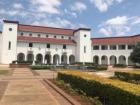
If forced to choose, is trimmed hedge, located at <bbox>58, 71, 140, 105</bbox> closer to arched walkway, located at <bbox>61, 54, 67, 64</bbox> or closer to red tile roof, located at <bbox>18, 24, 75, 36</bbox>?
arched walkway, located at <bbox>61, 54, 67, 64</bbox>

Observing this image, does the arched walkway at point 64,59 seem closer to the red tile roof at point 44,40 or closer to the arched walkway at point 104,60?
the red tile roof at point 44,40

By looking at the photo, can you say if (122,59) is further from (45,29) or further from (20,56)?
(20,56)

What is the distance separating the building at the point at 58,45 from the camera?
58.2m

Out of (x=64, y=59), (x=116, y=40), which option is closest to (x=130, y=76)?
(x=64, y=59)

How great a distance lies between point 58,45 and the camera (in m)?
64.2

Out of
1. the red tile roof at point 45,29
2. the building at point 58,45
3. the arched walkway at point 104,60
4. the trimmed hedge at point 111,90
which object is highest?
the red tile roof at point 45,29

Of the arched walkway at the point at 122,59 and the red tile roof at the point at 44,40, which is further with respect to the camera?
the arched walkway at the point at 122,59

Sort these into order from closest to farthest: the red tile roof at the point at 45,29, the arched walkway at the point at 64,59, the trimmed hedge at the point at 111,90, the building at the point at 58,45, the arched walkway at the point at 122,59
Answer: the trimmed hedge at the point at 111,90, the building at the point at 58,45, the red tile roof at the point at 45,29, the arched walkway at the point at 64,59, the arched walkway at the point at 122,59

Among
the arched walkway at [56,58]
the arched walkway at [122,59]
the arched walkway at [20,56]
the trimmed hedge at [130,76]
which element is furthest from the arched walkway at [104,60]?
the trimmed hedge at [130,76]

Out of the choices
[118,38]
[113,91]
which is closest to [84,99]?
[113,91]

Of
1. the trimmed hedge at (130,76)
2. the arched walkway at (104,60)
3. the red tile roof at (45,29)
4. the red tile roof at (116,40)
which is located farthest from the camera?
the arched walkway at (104,60)

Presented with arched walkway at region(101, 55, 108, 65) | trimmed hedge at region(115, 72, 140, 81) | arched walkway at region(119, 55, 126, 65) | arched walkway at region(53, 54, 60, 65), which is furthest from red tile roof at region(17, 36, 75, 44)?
trimmed hedge at region(115, 72, 140, 81)

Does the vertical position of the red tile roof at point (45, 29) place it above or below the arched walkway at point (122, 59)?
above

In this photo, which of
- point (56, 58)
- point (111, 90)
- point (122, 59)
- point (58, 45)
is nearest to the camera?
point (111, 90)
